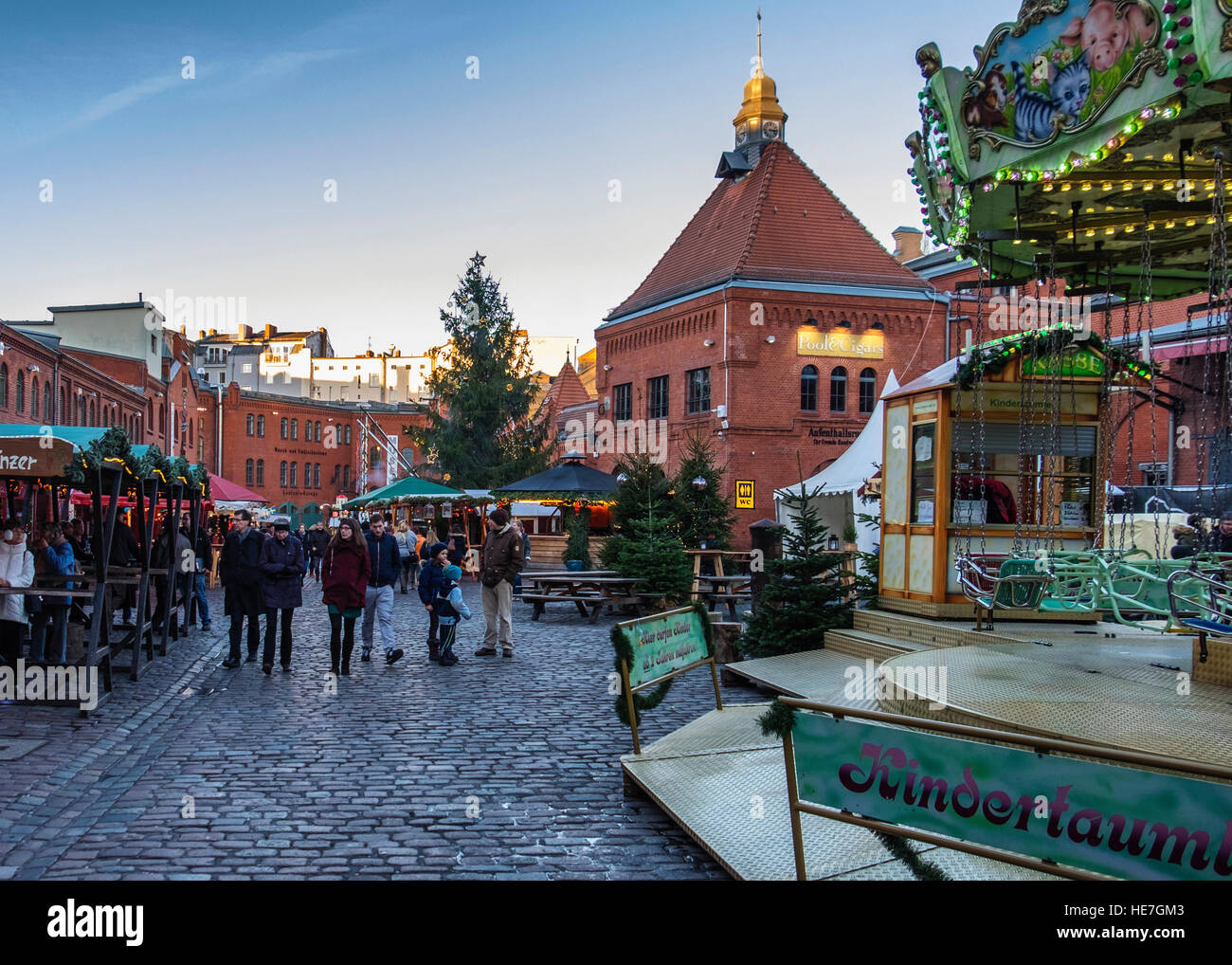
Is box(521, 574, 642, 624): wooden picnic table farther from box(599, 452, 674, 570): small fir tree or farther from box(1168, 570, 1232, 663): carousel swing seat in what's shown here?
box(1168, 570, 1232, 663): carousel swing seat

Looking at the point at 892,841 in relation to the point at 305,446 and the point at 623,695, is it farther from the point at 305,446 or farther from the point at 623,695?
the point at 305,446

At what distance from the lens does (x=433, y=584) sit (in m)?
13.8

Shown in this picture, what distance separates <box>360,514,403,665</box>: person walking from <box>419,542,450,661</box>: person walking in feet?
1.32

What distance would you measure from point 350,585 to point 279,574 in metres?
0.83

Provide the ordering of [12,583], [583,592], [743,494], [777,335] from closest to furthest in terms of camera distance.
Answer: [12,583] → [583,592] → [743,494] → [777,335]

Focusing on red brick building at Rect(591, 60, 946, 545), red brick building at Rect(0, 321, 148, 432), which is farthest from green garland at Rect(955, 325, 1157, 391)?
red brick building at Rect(0, 321, 148, 432)

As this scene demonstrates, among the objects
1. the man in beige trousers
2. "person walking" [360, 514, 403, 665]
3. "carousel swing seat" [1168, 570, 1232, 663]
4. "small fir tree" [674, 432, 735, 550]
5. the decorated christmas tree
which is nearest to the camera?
"carousel swing seat" [1168, 570, 1232, 663]

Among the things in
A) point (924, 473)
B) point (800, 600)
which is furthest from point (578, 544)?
point (924, 473)

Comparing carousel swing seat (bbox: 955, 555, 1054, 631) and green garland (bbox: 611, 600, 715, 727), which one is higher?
carousel swing seat (bbox: 955, 555, 1054, 631)

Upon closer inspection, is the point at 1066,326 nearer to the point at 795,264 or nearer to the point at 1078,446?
the point at 1078,446

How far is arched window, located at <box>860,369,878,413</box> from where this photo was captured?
38469mm

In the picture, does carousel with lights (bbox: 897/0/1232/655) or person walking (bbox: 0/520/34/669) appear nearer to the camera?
carousel with lights (bbox: 897/0/1232/655)

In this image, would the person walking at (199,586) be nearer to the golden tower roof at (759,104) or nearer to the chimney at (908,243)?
the golden tower roof at (759,104)
